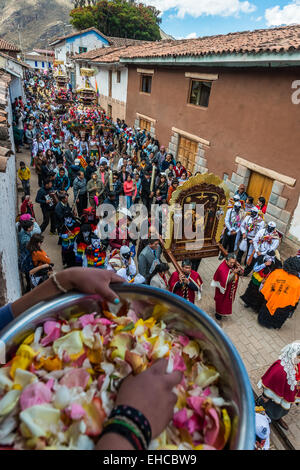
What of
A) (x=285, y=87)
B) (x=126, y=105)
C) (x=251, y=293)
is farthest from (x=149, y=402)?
(x=126, y=105)

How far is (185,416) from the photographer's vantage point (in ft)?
3.54

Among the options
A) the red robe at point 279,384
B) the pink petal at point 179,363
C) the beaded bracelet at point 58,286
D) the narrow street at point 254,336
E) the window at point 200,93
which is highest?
the window at point 200,93

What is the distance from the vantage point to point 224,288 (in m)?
5.61

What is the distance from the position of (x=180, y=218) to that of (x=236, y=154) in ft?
15.3

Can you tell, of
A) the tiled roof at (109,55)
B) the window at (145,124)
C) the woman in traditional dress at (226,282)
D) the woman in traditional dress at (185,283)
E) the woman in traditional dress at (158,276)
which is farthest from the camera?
the tiled roof at (109,55)

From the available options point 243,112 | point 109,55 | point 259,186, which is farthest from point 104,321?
point 109,55

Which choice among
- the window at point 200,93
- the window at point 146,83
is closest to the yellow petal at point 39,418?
the window at point 200,93

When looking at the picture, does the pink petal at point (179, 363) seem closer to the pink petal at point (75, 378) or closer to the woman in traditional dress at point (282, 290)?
the pink petal at point (75, 378)

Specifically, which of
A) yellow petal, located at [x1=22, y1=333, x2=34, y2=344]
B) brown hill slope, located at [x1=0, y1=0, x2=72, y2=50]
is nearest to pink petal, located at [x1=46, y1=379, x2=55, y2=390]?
yellow petal, located at [x1=22, y1=333, x2=34, y2=344]

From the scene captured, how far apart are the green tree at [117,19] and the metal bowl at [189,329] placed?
49498 mm

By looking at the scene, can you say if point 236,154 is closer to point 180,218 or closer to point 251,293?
point 180,218

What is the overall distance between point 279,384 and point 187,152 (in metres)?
10.6

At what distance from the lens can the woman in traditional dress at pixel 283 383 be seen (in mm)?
3668

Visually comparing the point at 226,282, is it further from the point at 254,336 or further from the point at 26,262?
the point at 26,262
